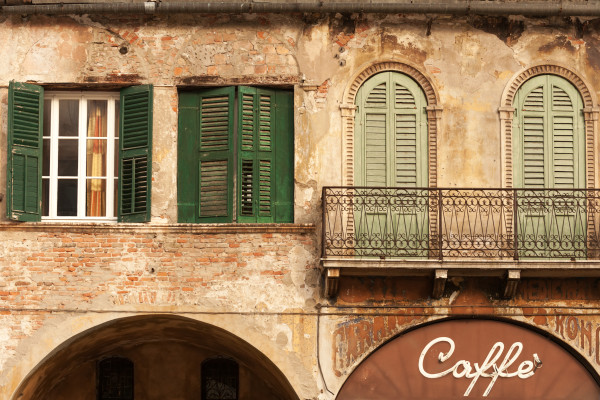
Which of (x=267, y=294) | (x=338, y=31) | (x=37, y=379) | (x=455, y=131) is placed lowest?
(x=37, y=379)

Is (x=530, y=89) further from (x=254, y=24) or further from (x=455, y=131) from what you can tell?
(x=254, y=24)

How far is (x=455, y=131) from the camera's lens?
1809 centimetres

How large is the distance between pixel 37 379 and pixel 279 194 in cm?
433

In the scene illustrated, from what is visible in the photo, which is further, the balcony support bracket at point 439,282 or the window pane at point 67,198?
the window pane at point 67,198

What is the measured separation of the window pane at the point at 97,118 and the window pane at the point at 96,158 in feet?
0.44

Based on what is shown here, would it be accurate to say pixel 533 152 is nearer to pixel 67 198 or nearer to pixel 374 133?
pixel 374 133

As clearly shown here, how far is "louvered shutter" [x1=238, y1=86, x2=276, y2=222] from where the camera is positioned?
17.9 meters

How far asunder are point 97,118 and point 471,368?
641 cm

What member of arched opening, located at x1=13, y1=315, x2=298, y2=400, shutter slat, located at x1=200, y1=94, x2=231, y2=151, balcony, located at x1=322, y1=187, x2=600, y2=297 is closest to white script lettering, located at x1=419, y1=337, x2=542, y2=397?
balcony, located at x1=322, y1=187, x2=600, y2=297

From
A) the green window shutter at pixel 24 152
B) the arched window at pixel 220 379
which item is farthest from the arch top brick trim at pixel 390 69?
the arched window at pixel 220 379

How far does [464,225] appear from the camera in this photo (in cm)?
1783

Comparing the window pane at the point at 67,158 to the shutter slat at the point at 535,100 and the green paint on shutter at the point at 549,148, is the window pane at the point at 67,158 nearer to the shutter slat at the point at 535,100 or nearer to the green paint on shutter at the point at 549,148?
the green paint on shutter at the point at 549,148

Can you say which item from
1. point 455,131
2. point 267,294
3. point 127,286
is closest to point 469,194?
point 455,131

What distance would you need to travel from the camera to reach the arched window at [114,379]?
795 inches
